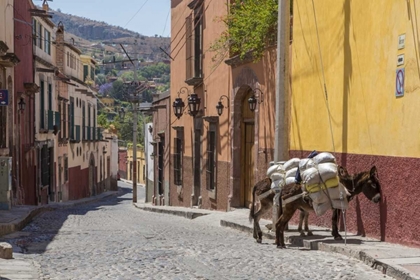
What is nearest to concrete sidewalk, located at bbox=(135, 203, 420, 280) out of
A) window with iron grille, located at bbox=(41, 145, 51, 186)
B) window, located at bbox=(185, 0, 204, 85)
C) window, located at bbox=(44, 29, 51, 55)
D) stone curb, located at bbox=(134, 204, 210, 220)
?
stone curb, located at bbox=(134, 204, 210, 220)

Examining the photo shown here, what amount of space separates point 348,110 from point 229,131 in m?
8.58

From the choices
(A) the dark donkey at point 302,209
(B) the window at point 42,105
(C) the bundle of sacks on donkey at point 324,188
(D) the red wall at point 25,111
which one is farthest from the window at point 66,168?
(C) the bundle of sacks on donkey at point 324,188

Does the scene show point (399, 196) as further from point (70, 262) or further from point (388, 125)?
point (70, 262)

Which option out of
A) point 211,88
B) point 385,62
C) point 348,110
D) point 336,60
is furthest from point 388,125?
point 211,88

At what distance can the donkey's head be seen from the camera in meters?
11.2

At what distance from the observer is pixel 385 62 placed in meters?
11.0

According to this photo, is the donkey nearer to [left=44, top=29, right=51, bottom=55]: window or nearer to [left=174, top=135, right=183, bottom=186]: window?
[left=174, top=135, right=183, bottom=186]: window

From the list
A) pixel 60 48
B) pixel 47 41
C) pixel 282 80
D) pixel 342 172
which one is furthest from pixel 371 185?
pixel 60 48

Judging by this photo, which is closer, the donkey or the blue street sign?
the donkey

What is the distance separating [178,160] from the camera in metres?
28.8

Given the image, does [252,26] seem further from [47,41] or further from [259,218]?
[47,41]

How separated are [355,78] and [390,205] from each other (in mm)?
2358

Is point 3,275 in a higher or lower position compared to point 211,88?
lower

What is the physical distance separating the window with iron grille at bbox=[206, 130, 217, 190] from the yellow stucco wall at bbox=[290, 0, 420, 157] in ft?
23.9
